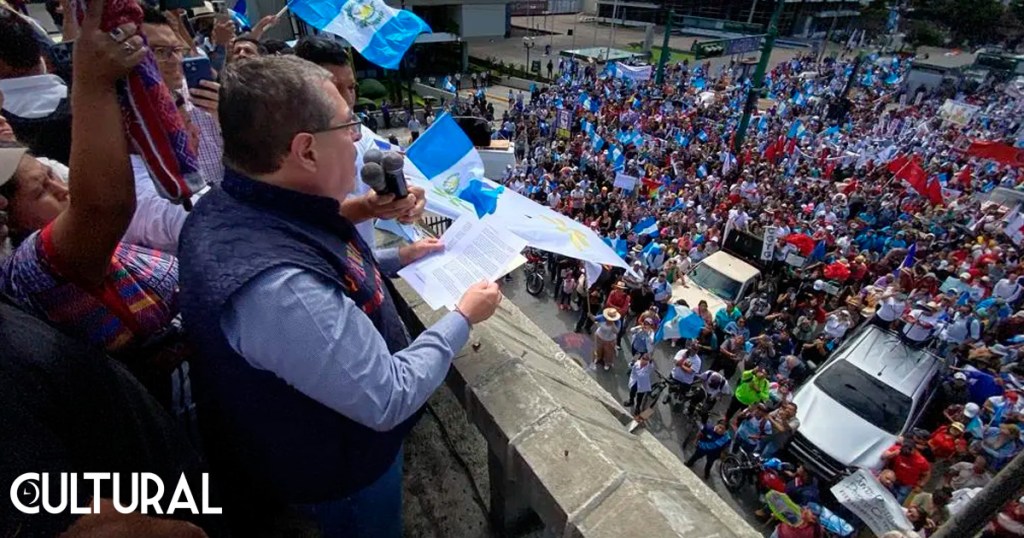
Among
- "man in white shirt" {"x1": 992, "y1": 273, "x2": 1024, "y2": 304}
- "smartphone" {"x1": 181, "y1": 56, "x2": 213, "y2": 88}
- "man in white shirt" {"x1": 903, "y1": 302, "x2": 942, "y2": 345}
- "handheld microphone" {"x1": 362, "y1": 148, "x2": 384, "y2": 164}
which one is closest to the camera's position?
"handheld microphone" {"x1": 362, "y1": 148, "x2": 384, "y2": 164}

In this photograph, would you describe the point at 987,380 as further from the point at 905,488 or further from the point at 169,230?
the point at 169,230

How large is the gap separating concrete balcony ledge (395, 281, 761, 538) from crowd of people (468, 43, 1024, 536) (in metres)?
5.43

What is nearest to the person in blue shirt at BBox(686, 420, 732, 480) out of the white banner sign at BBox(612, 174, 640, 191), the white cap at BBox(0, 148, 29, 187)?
the white cap at BBox(0, 148, 29, 187)

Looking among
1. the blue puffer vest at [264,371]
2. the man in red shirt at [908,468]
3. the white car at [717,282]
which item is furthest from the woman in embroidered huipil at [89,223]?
the white car at [717,282]

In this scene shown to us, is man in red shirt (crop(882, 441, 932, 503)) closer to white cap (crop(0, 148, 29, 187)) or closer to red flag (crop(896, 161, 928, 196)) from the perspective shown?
white cap (crop(0, 148, 29, 187))

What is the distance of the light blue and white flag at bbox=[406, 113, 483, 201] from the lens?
10.3 ft

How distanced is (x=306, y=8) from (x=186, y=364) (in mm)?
9114

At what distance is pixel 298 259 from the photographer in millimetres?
1300

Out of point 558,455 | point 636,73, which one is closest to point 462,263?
point 558,455

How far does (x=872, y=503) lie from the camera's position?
5570mm

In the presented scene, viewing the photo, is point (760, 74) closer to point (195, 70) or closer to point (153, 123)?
point (195, 70)

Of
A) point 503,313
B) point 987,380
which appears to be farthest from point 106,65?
point 987,380

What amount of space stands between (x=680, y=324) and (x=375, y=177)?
837 centimetres

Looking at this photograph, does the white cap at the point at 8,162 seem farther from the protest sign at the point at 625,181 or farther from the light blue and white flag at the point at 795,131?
the light blue and white flag at the point at 795,131
